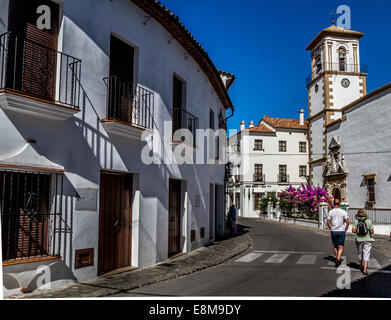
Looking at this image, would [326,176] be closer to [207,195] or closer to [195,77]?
[207,195]

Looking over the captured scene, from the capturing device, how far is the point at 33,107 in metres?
5.48

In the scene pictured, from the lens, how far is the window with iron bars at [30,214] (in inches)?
214

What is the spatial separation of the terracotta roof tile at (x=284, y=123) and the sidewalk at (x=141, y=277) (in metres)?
30.4

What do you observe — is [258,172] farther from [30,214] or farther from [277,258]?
[30,214]

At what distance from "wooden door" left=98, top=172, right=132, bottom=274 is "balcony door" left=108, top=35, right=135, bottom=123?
1.35m

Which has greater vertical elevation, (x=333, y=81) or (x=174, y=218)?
(x=333, y=81)

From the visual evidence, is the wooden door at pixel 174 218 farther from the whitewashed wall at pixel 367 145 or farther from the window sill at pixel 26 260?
the whitewashed wall at pixel 367 145

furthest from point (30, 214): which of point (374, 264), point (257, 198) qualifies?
point (257, 198)

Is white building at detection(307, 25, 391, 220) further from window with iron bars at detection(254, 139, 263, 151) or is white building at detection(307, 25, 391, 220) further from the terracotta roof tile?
window with iron bars at detection(254, 139, 263, 151)

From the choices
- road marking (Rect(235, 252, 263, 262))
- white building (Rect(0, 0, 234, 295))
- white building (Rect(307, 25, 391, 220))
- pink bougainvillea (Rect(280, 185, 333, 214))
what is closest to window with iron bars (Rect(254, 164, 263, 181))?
white building (Rect(307, 25, 391, 220))

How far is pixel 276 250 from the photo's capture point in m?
12.0

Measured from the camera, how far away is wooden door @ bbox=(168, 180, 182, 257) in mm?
10211

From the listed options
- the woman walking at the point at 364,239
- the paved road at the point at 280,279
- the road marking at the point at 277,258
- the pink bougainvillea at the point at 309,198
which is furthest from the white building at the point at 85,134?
the pink bougainvillea at the point at 309,198

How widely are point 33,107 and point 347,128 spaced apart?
77.1ft
